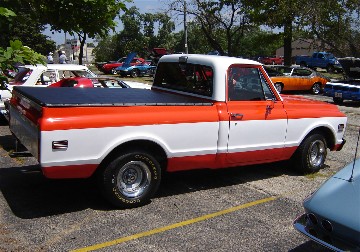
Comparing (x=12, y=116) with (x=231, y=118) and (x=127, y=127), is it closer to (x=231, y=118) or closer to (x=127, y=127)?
(x=127, y=127)

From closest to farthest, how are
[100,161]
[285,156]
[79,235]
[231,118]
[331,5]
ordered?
1. [79,235]
2. [100,161]
3. [231,118]
4. [285,156]
5. [331,5]

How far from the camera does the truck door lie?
18.3 ft

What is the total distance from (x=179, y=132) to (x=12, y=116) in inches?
95.3

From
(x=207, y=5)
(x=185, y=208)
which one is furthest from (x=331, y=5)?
(x=185, y=208)

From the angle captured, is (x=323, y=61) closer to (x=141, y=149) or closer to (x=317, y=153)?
(x=317, y=153)

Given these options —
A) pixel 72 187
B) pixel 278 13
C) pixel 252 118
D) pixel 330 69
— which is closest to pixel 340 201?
pixel 252 118

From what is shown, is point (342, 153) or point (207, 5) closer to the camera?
point (342, 153)

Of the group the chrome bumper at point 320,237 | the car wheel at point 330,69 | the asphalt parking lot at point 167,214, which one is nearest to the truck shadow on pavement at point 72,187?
the asphalt parking lot at point 167,214

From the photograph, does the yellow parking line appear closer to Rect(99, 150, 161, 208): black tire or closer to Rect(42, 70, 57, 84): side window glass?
Rect(99, 150, 161, 208): black tire

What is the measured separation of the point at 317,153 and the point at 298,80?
14.8m

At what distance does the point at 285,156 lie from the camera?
6359mm

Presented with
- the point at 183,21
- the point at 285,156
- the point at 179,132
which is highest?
the point at 183,21

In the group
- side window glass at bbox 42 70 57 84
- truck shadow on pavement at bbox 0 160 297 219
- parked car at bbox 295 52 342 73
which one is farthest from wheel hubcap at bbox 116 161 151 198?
parked car at bbox 295 52 342 73

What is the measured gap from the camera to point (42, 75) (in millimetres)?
10453
